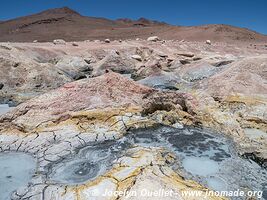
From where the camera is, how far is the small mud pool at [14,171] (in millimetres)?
4293

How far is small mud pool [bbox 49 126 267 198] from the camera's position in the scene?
438 centimetres

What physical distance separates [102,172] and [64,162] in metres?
0.69

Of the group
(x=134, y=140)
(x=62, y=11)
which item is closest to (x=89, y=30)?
(x=62, y=11)

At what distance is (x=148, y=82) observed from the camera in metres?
11.6

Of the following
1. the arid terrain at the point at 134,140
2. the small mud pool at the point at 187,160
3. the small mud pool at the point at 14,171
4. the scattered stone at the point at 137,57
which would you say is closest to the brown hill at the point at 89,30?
the scattered stone at the point at 137,57

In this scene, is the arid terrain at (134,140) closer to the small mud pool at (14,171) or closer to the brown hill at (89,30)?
the small mud pool at (14,171)

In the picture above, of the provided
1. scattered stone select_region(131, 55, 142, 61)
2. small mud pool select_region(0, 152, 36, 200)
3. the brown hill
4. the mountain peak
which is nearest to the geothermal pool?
small mud pool select_region(0, 152, 36, 200)

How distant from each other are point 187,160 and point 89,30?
34.0 m

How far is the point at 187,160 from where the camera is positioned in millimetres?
4910

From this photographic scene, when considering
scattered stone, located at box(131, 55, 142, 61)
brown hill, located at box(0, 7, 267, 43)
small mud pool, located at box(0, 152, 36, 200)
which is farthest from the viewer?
brown hill, located at box(0, 7, 267, 43)

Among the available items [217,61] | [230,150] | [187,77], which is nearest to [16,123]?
[230,150]

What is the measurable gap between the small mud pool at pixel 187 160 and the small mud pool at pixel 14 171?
325 millimetres

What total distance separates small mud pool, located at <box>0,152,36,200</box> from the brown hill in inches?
979

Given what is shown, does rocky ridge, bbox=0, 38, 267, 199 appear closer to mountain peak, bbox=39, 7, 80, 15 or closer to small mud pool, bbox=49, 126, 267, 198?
small mud pool, bbox=49, 126, 267, 198
